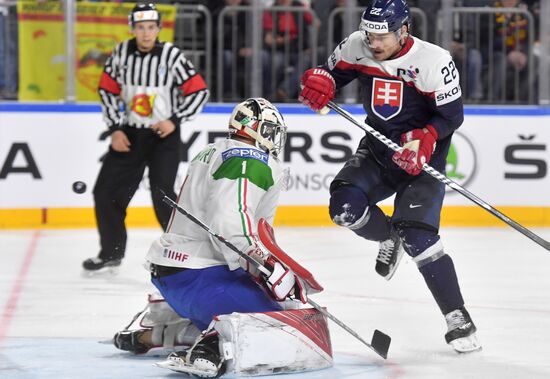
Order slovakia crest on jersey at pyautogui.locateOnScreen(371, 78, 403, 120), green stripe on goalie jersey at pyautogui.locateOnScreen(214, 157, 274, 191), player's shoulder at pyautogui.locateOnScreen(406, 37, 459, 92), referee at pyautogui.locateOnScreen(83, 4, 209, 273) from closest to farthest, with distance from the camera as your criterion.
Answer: green stripe on goalie jersey at pyautogui.locateOnScreen(214, 157, 274, 191) → player's shoulder at pyautogui.locateOnScreen(406, 37, 459, 92) → slovakia crest on jersey at pyautogui.locateOnScreen(371, 78, 403, 120) → referee at pyautogui.locateOnScreen(83, 4, 209, 273)

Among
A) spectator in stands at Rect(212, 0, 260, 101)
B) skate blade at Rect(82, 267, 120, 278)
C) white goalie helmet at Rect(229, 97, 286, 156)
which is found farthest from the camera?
spectator in stands at Rect(212, 0, 260, 101)

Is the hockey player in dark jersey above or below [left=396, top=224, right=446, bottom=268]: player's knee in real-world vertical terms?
above

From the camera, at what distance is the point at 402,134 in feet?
15.9

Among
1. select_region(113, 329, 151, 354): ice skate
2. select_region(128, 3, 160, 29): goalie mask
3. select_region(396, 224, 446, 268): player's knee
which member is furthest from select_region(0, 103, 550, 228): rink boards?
select_region(113, 329, 151, 354): ice skate

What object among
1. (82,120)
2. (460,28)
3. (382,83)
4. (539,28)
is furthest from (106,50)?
(382,83)

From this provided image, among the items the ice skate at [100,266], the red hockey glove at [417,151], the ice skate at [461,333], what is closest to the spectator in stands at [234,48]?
the ice skate at [100,266]

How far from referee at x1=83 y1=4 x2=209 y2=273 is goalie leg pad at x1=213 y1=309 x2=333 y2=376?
2599 mm

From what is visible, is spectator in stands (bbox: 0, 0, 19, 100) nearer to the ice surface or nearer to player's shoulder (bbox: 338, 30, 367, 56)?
the ice surface

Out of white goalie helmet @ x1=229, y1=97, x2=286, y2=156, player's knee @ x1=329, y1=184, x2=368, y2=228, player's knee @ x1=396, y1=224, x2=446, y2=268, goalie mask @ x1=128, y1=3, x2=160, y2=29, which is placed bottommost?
player's knee @ x1=396, y1=224, x2=446, y2=268

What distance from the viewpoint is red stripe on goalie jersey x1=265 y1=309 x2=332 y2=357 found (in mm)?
4090

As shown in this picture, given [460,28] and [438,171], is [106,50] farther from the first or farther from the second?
[438,171]

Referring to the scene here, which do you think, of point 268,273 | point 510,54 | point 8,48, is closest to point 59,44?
point 8,48

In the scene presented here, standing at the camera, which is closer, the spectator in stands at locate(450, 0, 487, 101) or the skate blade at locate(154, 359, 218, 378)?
the skate blade at locate(154, 359, 218, 378)

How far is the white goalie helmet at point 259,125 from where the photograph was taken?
4176 millimetres
